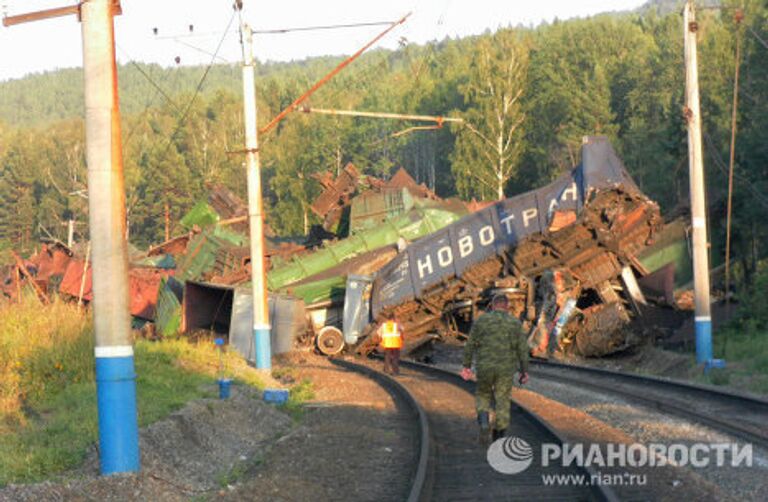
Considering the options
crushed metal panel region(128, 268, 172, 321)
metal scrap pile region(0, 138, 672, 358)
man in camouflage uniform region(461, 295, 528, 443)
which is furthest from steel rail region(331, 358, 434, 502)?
crushed metal panel region(128, 268, 172, 321)

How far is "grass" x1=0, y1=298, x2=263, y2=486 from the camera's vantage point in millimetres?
10578

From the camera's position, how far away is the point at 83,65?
10258 mm

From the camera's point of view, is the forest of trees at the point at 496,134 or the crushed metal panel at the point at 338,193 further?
the crushed metal panel at the point at 338,193

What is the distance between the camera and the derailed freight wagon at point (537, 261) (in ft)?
88.8

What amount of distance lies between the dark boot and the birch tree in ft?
196

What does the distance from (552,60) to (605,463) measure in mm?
67716

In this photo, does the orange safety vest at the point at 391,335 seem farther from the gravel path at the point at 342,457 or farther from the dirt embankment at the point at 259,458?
the dirt embankment at the point at 259,458

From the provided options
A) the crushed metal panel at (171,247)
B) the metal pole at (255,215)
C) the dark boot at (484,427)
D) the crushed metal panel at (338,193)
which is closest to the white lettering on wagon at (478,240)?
the metal pole at (255,215)

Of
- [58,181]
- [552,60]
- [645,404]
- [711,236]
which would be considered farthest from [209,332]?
[58,181]

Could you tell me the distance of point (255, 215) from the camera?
80.7 feet

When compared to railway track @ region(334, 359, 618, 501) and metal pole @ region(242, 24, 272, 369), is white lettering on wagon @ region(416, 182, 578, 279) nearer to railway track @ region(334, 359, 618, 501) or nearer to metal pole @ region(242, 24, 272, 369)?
metal pole @ region(242, 24, 272, 369)

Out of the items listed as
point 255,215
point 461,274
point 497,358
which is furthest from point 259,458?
point 461,274

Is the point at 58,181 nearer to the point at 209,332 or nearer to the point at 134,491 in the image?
the point at 209,332

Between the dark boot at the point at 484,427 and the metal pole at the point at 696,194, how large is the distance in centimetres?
1361
